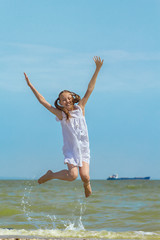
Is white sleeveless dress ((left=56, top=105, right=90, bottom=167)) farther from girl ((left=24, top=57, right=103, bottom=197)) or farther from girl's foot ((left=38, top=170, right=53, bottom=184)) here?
girl's foot ((left=38, top=170, right=53, bottom=184))

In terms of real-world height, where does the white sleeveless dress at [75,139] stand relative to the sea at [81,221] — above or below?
above

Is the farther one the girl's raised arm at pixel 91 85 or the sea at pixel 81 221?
the sea at pixel 81 221

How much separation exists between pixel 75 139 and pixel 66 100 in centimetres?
66

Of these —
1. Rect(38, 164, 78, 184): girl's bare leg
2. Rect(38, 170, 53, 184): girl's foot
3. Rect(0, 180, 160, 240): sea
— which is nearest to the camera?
Rect(38, 164, 78, 184): girl's bare leg

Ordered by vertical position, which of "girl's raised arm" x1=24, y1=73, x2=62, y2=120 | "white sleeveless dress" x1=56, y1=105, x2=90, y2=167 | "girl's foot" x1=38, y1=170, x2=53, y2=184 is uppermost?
"girl's raised arm" x1=24, y1=73, x2=62, y2=120

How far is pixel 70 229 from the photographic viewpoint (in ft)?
32.0

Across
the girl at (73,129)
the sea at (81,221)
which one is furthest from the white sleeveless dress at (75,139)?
the sea at (81,221)

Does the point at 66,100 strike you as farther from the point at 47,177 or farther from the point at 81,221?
the point at 81,221

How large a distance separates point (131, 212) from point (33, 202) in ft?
14.3

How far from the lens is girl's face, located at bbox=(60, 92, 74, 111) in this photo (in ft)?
23.5

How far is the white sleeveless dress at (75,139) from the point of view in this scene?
→ 23.1ft

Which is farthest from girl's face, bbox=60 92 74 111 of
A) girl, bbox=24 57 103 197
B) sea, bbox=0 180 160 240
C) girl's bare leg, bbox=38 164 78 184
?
sea, bbox=0 180 160 240

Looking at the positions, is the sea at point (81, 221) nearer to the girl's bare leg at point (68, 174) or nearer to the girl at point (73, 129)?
the girl's bare leg at point (68, 174)

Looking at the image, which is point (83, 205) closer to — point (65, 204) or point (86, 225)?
point (65, 204)
